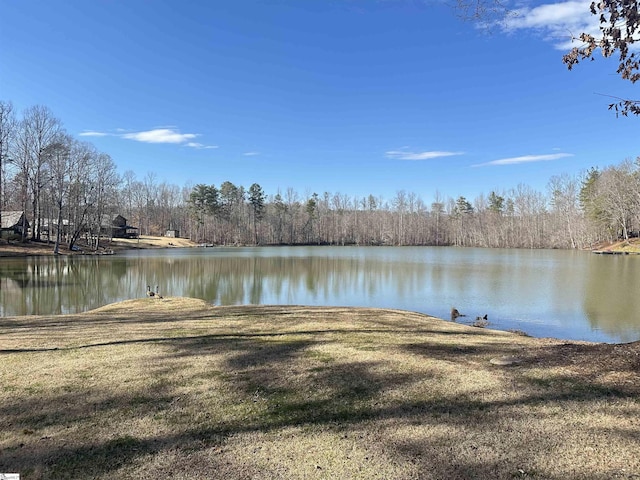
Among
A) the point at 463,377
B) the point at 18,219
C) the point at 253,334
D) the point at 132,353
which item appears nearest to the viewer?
the point at 463,377

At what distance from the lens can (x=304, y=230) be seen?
313ft

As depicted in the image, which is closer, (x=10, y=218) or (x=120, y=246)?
(x=10, y=218)

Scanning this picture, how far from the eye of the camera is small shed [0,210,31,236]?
44500 millimetres

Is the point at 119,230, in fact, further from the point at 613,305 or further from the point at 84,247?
the point at 613,305

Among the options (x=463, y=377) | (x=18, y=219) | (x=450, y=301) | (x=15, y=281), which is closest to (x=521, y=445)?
(x=463, y=377)

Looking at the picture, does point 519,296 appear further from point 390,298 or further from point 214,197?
point 214,197

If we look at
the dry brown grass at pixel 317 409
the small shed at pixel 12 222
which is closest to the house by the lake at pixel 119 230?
the small shed at pixel 12 222

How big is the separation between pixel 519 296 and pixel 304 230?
78.6 m

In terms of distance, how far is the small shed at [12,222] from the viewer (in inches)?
1752

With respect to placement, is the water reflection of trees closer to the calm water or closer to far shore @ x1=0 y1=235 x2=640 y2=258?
the calm water

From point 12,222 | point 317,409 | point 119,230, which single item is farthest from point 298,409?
point 119,230

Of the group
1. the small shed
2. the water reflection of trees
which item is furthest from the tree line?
the water reflection of trees

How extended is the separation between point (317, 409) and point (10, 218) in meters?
56.3

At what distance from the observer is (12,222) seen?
46.3 m
